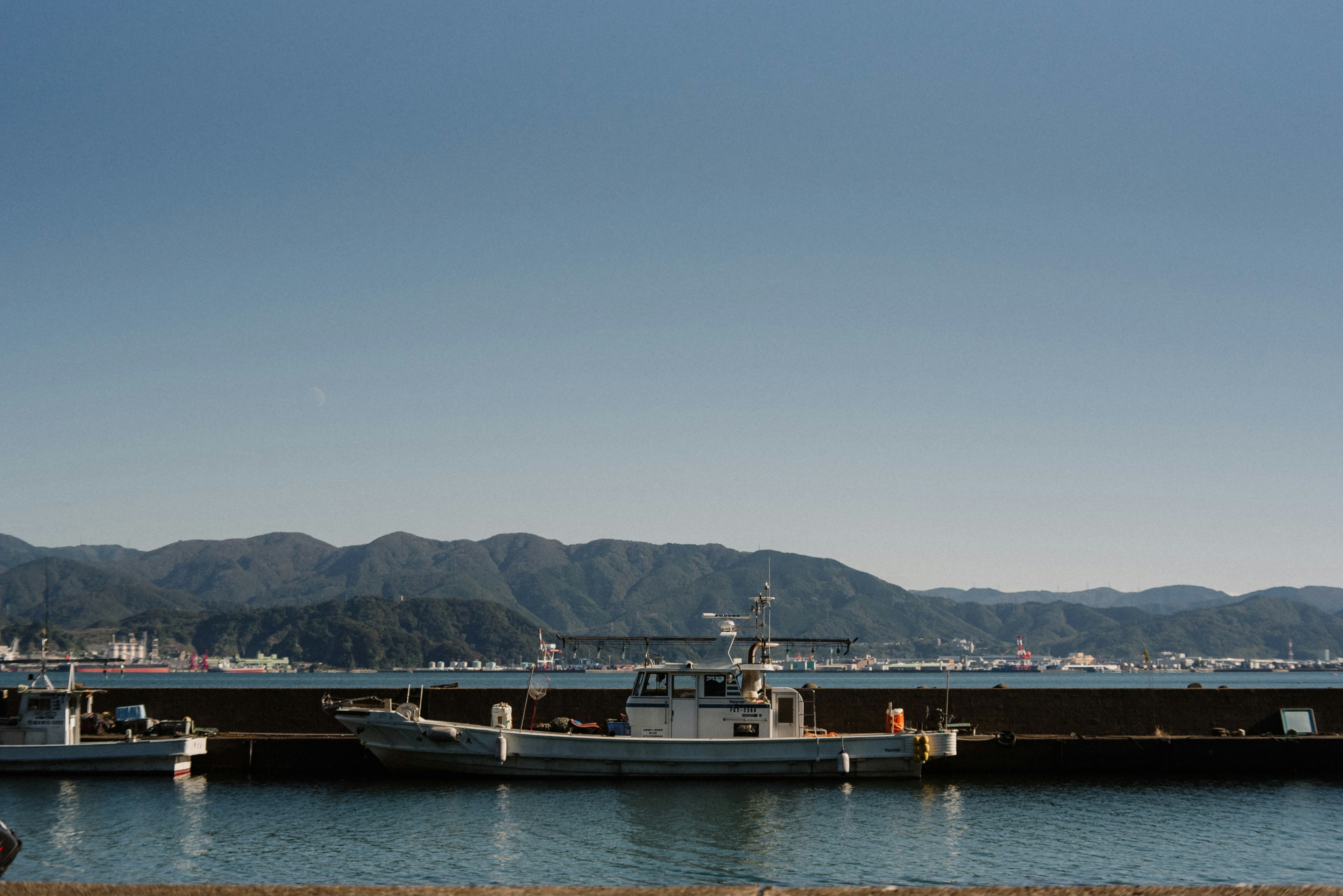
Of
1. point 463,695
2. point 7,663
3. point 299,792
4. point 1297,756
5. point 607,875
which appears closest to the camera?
point 607,875

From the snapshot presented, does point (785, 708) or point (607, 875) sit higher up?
point (785, 708)

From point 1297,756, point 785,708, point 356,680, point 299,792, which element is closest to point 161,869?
point 299,792

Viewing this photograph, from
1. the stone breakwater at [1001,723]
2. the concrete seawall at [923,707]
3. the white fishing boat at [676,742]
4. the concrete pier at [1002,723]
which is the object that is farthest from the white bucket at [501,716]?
the stone breakwater at [1001,723]

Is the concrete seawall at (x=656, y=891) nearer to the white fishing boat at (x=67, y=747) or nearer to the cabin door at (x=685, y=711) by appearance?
the cabin door at (x=685, y=711)

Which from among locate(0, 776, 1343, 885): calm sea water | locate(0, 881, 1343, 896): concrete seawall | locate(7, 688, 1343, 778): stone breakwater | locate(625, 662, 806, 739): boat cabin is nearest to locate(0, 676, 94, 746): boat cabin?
locate(0, 776, 1343, 885): calm sea water

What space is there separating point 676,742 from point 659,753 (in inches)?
18.0

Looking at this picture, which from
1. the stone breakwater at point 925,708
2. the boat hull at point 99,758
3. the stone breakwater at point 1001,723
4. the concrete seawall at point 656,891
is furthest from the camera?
the stone breakwater at point 925,708

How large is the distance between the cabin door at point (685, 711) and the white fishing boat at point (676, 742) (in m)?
0.02

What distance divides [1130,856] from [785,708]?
889 cm

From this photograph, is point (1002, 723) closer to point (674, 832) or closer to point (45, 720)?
point (674, 832)

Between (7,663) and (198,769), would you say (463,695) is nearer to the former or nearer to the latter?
(198,769)

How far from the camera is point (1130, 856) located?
57.5ft

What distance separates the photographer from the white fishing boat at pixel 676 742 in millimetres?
23703

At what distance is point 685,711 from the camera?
2448cm
